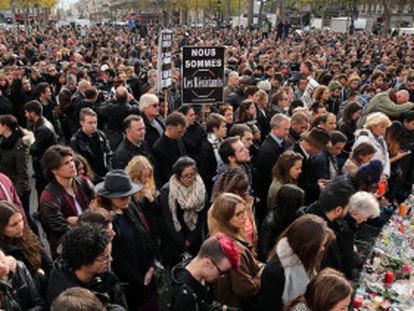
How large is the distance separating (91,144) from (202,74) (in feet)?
7.49

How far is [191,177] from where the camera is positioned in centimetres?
451

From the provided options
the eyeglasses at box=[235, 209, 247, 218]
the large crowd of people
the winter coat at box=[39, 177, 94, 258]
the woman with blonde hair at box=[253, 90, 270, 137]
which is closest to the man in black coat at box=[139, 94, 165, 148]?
the large crowd of people

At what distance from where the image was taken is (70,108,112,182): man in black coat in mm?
5812

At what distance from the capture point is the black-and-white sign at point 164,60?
731 centimetres

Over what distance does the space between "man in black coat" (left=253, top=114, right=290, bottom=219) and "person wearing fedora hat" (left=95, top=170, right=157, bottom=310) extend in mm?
2213

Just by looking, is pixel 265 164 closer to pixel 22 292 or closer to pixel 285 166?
pixel 285 166

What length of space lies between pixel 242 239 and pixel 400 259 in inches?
70.2

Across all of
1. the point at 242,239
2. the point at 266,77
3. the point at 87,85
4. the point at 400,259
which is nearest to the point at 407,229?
the point at 400,259

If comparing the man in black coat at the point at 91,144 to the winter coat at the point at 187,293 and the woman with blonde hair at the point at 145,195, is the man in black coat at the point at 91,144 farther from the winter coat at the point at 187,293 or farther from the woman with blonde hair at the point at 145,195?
the winter coat at the point at 187,293

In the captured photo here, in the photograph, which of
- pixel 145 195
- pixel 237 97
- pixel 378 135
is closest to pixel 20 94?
pixel 237 97

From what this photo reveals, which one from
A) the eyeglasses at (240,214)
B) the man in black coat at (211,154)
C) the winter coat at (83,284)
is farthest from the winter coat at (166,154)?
the winter coat at (83,284)

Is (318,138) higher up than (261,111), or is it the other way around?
(318,138)

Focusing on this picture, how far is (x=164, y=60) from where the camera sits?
745 centimetres

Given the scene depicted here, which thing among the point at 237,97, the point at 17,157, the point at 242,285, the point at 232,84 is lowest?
the point at 242,285
